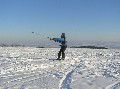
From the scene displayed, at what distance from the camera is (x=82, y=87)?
27.4 ft

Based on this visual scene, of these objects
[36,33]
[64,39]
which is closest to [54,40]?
[64,39]

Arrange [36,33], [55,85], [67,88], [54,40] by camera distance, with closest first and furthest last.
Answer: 1. [67,88]
2. [55,85]
3. [54,40]
4. [36,33]

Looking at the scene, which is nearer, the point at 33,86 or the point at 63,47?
the point at 33,86

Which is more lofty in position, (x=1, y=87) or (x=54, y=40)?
(x=54, y=40)

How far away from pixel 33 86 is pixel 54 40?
11010mm

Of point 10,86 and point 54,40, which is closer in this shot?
point 10,86

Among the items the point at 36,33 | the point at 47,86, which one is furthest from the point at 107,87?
the point at 36,33

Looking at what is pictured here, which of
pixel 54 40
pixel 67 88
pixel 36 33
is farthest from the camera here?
pixel 36 33

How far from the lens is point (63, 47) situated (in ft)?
65.9

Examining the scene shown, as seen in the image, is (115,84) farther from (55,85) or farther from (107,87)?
(55,85)

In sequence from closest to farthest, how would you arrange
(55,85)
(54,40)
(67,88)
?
(67,88), (55,85), (54,40)

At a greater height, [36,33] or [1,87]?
[36,33]

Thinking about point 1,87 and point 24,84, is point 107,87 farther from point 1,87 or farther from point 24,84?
point 1,87

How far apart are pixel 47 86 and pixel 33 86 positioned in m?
0.47
